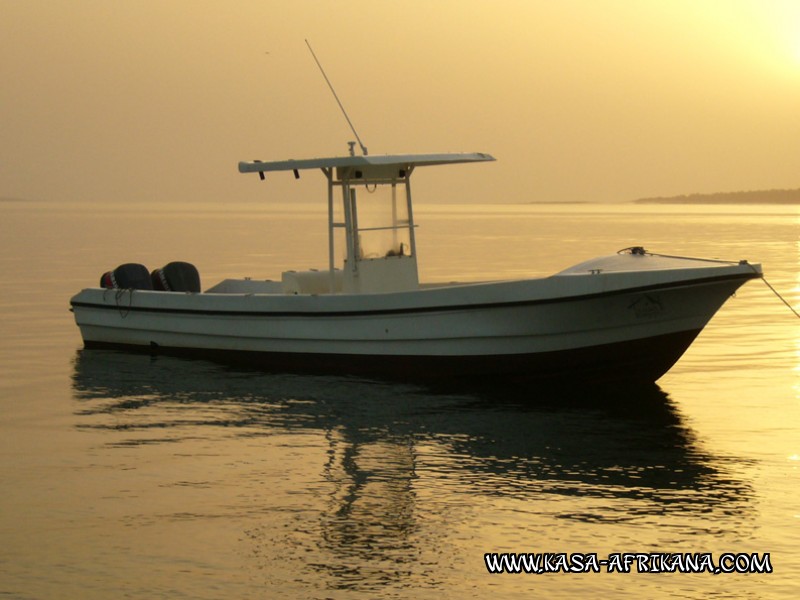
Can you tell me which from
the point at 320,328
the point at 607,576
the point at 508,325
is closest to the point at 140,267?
the point at 320,328

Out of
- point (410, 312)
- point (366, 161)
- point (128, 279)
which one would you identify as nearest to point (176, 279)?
point (128, 279)

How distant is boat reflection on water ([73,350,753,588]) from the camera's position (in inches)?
379

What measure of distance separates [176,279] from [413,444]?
863 centimetres

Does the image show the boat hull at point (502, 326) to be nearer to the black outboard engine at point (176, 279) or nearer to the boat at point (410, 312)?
the boat at point (410, 312)

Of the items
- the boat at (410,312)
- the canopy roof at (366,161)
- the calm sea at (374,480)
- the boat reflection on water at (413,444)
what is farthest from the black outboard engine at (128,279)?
the canopy roof at (366,161)

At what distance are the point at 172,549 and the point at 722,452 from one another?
6054mm

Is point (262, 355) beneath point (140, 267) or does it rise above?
beneath

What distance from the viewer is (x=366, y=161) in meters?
17.1

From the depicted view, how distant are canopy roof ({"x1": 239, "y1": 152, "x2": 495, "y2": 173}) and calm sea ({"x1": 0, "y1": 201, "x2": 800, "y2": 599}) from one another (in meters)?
3.05

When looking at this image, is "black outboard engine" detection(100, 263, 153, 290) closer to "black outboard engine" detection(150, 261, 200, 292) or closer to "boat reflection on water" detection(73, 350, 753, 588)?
"black outboard engine" detection(150, 261, 200, 292)

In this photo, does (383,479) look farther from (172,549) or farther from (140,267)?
(140,267)

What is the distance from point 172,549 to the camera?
9016 mm

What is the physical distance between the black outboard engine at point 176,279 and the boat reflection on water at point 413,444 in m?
1.73

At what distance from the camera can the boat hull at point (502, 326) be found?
591 inches
